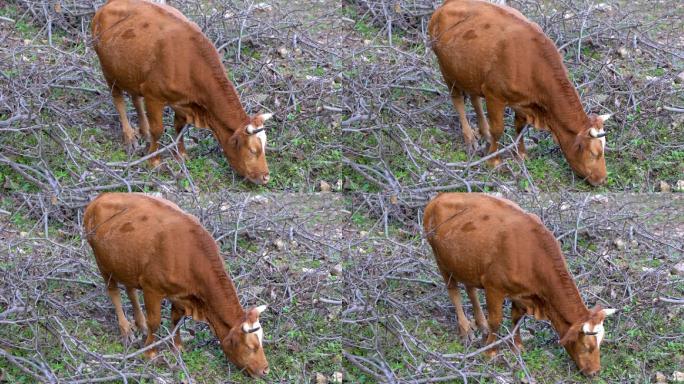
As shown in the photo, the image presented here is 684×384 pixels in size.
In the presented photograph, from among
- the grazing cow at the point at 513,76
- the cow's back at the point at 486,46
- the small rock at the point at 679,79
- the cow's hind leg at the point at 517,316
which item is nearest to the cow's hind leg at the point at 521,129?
the grazing cow at the point at 513,76

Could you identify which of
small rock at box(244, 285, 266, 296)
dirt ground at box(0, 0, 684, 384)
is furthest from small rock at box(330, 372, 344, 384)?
small rock at box(244, 285, 266, 296)

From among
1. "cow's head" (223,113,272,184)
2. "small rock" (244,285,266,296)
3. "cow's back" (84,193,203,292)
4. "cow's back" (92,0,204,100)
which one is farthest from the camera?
"cow's head" (223,113,272,184)

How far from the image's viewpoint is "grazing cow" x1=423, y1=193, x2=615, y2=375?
38.7ft

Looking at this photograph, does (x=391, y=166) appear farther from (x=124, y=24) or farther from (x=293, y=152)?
(x=124, y=24)

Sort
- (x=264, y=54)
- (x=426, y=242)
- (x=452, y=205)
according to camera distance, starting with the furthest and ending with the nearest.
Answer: (x=264, y=54)
(x=426, y=242)
(x=452, y=205)

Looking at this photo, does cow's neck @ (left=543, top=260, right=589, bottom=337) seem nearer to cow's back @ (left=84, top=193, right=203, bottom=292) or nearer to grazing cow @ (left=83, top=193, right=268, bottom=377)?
grazing cow @ (left=83, top=193, right=268, bottom=377)

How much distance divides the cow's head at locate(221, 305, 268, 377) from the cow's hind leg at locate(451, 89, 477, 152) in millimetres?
3503

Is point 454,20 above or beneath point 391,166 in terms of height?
above

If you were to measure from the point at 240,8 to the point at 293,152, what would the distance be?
234 centimetres

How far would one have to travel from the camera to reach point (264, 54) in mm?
15117

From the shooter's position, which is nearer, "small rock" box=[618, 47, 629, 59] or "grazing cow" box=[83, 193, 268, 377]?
"grazing cow" box=[83, 193, 268, 377]

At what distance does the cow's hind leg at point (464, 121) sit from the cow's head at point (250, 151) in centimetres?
196

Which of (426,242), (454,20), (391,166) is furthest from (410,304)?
(454,20)

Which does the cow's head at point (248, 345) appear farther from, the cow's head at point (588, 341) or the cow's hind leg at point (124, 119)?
the cow's hind leg at point (124, 119)
